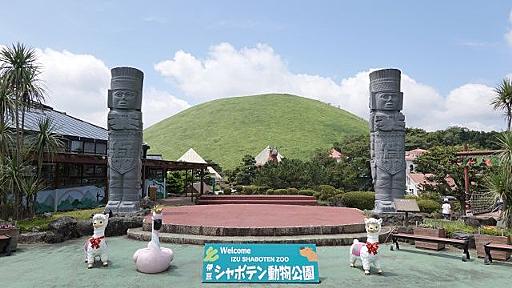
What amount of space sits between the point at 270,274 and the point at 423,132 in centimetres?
5567

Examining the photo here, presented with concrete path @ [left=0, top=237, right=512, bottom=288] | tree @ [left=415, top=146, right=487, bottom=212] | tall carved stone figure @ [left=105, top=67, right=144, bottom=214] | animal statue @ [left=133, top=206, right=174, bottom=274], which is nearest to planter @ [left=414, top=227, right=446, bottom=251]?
concrete path @ [left=0, top=237, right=512, bottom=288]

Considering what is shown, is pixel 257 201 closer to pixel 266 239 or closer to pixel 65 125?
pixel 266 239

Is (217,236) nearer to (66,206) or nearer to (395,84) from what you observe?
(395,84)

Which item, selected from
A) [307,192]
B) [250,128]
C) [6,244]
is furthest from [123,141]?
[250,128]

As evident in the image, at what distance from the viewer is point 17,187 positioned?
1192cm

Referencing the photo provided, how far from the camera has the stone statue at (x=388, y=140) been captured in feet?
41.6

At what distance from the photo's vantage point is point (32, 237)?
1041 centimetres

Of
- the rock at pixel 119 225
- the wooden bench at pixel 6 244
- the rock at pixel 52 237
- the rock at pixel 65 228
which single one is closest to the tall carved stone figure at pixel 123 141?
the rock at pixel 119 225

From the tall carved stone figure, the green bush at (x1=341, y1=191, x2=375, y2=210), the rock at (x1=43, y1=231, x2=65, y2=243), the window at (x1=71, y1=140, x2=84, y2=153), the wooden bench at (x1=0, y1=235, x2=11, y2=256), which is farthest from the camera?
the window at (x1=71, y1=140, x2=84, y2=153)

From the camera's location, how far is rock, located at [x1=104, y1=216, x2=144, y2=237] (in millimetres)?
11406

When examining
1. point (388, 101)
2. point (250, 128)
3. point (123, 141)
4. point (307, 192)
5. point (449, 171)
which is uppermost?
point (250, 128)

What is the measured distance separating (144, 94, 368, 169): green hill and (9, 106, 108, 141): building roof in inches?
1404

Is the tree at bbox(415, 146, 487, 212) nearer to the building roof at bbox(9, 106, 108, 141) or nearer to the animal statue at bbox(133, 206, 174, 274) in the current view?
the animal statue at bbox(133, 206, 174, 274)

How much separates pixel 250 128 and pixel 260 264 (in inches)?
2815
